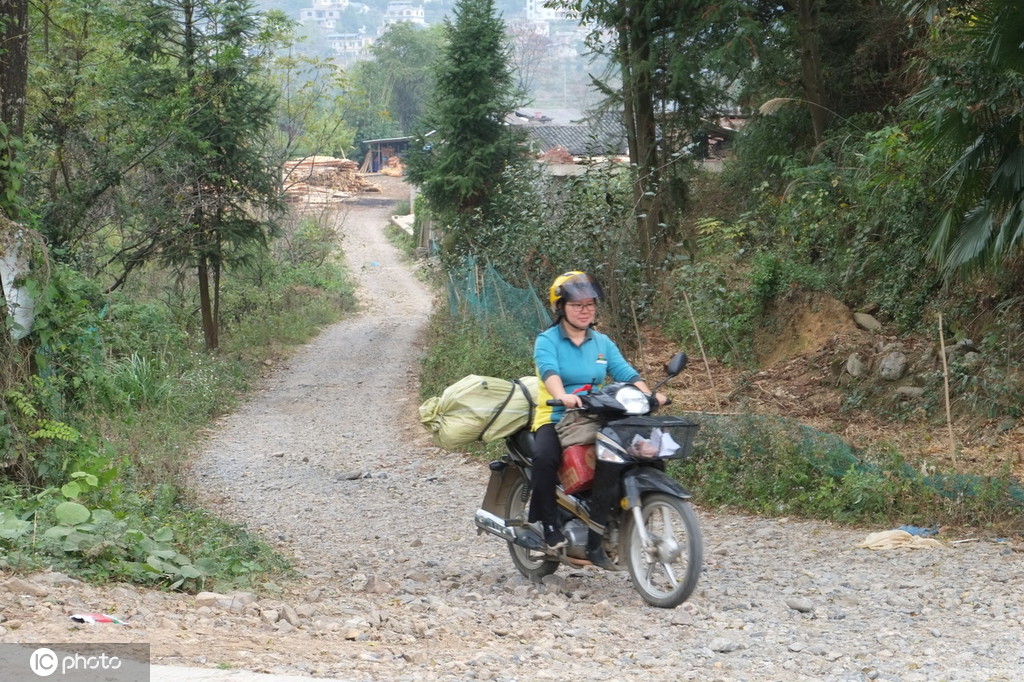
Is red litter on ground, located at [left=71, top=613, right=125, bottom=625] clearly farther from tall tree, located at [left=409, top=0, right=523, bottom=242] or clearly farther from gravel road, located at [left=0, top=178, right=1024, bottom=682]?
tall tree, located at [left=409, top=0, right=523, bottom=242]

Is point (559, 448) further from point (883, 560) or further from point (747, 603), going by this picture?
point (883, 560)

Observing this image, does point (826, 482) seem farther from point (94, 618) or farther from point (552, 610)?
point (94, 618)

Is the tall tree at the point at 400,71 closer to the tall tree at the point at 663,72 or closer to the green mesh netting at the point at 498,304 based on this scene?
the tall tree at the point at 663,72

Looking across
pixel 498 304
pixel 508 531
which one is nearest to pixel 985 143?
pixel 508 531

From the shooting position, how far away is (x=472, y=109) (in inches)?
1007

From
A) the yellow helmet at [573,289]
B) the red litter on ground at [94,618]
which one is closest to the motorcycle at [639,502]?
the yellow helmet at [573,289]

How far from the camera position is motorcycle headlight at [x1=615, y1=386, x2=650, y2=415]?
5.77 meters

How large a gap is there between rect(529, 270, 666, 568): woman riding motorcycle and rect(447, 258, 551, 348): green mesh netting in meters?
6.54

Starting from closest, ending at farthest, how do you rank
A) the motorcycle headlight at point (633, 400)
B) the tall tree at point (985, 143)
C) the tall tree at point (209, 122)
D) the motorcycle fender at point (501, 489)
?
the motorcycle headlight at point (633, 400) < the motorcycle fender at point (501, 489) < the tall tree at point (985, 143) < the tall tree at point (209, 122)

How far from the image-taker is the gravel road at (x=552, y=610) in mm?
4664

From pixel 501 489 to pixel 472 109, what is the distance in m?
19.7

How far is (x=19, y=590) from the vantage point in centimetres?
526

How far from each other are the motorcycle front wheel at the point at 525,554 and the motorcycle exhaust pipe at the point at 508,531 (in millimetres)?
120
